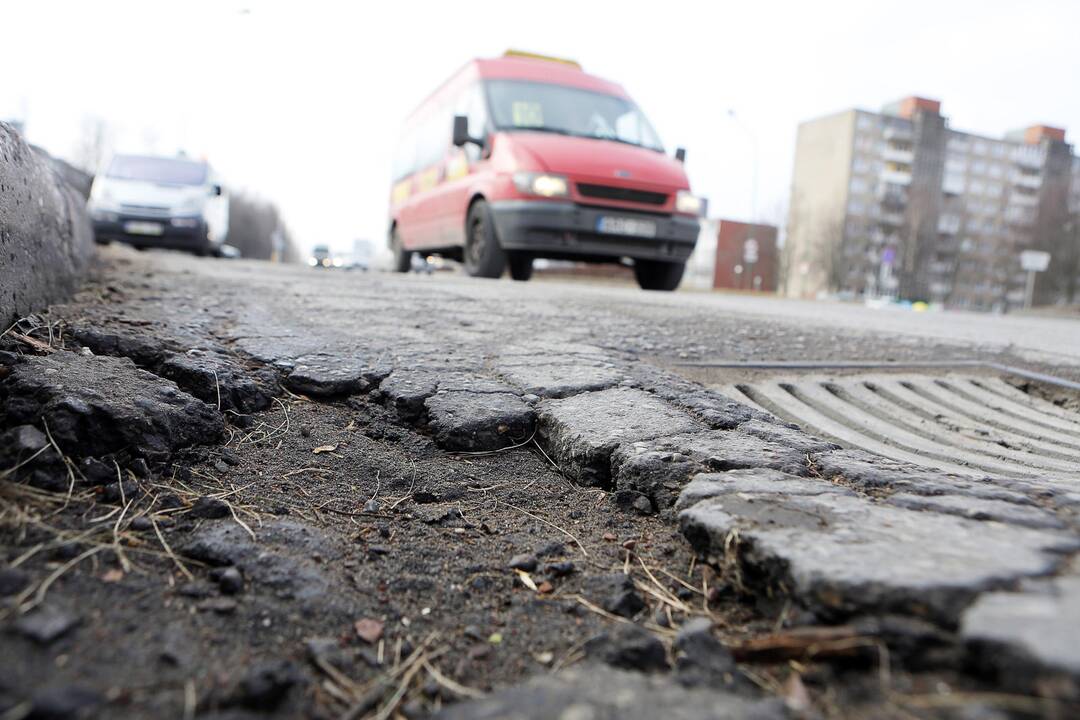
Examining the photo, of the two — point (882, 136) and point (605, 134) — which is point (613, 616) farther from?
point (882, 136)

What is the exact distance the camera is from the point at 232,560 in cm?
137

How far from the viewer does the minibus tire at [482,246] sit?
7910mm

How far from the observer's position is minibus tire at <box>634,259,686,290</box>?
8.78 metres

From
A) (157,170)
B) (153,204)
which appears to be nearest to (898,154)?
(157,170)

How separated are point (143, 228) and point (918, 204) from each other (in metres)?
60.3

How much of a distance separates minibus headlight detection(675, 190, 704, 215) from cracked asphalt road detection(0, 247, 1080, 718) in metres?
5.69

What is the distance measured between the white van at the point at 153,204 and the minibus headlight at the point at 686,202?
28.3 feet

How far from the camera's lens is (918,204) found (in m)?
59.3

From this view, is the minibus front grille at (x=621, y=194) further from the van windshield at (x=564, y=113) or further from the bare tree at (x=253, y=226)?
the bare tree at (x=253, y=226)

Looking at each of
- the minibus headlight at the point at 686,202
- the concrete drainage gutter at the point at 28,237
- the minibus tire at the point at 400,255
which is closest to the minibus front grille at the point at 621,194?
the minibus headlight at the point at 686,202

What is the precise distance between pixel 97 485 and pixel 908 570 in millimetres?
1525

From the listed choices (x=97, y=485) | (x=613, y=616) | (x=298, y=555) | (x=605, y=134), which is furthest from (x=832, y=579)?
(x=605, y=134)

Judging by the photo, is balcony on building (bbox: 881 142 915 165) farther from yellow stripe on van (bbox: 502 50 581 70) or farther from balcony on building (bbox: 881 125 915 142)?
yellow stripe on van (bbox: 502 50 581 70)

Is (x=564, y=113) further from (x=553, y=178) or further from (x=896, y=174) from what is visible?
(x=896, y=174)
